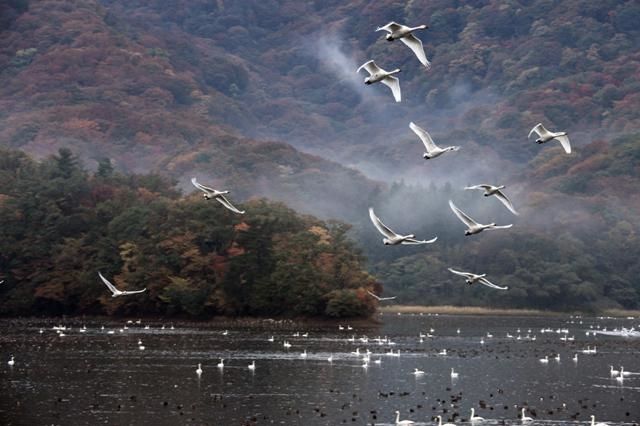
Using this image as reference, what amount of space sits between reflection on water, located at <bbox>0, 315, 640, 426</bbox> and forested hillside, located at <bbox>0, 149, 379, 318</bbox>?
39.2 ft

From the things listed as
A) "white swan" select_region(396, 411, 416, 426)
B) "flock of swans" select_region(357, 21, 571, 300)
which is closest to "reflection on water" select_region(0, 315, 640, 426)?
"white swan" select_region(396, 411, 416, 426)

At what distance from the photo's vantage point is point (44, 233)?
115562 millimetres

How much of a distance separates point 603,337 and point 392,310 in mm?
47084

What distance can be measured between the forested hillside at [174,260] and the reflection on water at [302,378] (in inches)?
471

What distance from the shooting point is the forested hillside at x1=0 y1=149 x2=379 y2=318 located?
106188 millimetres

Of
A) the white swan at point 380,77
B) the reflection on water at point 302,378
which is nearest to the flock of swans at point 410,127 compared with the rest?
the white swan at point 380,77

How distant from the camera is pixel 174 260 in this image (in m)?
109

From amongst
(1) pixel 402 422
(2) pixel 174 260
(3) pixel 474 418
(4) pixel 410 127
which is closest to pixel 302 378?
(3) pixel 474 418

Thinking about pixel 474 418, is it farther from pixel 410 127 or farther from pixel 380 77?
pixel 380 77

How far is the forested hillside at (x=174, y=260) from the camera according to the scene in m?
106

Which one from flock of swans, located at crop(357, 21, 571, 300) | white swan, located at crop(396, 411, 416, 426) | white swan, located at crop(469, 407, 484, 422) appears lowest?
white swan, located at crop(396, 411, 416, 426)

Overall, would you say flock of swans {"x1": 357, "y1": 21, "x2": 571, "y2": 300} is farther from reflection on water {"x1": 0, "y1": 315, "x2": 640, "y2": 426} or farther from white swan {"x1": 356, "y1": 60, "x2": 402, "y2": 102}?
reflection on water {"x1": 0, "y1": 315, "x2": 640, "y2": 426}

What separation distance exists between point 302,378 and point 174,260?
50.9 meters

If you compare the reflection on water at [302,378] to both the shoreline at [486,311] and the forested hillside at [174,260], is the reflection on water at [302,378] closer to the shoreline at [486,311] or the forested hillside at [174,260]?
the forested hillside at [174,260]
